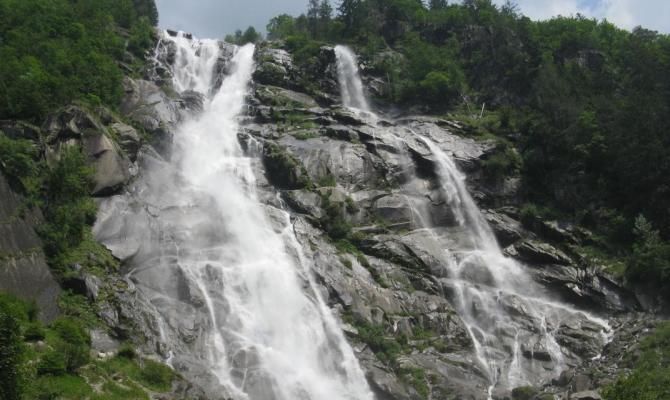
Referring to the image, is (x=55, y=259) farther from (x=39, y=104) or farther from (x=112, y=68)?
(x=112, y=68)

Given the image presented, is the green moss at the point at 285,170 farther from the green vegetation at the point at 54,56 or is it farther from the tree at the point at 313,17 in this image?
the tree at the point at 313,17

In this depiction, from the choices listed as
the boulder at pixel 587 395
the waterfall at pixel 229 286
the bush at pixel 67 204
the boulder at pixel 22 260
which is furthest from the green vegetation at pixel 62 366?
the boulder at pixel 587 395

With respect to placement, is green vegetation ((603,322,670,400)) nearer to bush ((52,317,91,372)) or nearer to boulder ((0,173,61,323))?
bush ((52,317,91,372))

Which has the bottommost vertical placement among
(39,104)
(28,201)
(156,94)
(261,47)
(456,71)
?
(28,201)

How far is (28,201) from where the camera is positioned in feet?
93.0

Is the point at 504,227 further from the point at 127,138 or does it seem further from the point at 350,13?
the point at 350,13

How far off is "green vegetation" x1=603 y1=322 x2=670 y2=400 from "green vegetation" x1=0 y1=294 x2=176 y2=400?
54.4 feet

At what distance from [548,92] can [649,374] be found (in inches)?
1289

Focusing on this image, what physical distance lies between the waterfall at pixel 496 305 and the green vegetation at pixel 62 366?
16.1m

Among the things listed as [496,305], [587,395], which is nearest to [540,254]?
[496,305]

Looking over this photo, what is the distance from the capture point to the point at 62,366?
2072 centimetres

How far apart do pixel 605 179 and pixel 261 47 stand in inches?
1497

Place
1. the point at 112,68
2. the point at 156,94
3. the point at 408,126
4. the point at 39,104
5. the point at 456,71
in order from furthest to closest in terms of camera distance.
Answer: the point at 456,71
the point at 408,126
the point at 156,94
the point at 112,68
the point at 39,104

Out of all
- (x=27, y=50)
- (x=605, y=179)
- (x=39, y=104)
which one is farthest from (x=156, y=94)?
(x=605, y=179)
